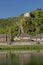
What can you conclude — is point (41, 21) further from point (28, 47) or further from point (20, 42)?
point (28, 47)

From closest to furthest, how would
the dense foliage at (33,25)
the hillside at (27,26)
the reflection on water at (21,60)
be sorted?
1. the reflection on water at (21,60)
2. the dense foliage at (33,25)
3. the hillside at (27,26)

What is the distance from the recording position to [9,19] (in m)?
148

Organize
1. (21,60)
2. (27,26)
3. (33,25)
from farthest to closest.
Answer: (33,25)
(27,26)
(21,60)

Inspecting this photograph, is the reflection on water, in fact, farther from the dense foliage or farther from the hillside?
the dense foliage

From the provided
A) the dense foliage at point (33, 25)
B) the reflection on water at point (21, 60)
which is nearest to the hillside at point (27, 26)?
the dense foliage at point (33, 25)

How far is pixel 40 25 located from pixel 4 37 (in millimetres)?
25480

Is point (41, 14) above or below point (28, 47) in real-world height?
above

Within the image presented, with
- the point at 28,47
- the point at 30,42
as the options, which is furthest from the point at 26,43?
the point at 28,47

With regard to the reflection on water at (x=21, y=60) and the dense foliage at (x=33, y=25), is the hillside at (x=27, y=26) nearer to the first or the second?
the dense foliage at (x=33, y=25)

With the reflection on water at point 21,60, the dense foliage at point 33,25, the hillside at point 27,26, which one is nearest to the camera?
the reflection on water at point 21,60

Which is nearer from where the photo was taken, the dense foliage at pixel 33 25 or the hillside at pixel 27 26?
the dense foliage at pixel 33 25

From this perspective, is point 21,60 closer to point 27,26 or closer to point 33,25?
point 27,26

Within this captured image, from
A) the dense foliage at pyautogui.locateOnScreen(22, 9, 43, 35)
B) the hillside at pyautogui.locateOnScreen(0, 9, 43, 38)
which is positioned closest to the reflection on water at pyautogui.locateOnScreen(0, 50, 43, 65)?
the hillside at pyautogui.locateOnScreen(0, 9, 43, 38)

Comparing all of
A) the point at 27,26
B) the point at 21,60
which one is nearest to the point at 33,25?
the point at 27,26
